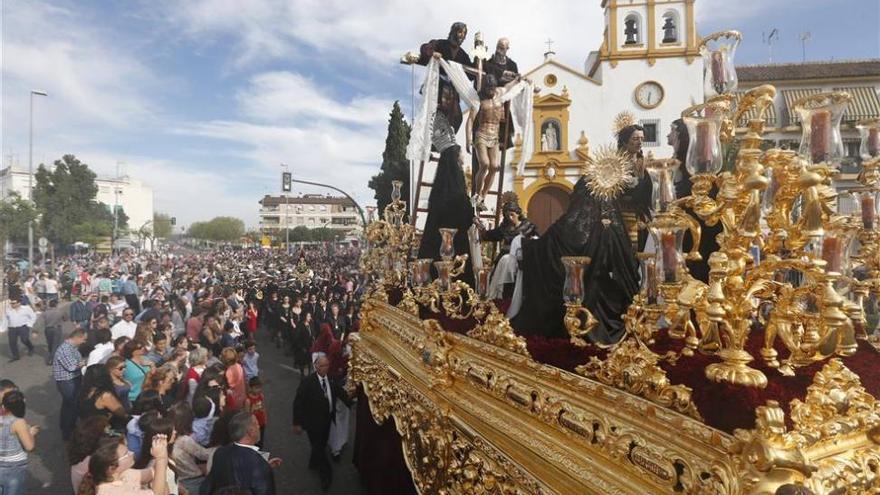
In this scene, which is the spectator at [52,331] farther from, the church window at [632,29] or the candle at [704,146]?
the church window at [632,29]

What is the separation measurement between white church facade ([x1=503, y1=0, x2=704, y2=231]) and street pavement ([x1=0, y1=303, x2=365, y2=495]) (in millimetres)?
12498

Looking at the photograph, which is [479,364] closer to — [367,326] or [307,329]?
[367,326]

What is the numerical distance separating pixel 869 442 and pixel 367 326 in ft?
19.1

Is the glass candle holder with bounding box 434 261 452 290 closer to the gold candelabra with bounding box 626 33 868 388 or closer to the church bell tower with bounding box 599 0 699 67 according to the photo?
the gold candelabra with bounding box 626 33 868 388

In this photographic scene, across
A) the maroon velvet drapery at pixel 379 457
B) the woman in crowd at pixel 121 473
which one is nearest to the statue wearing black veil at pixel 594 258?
the maroon velvet drapery at pixel 379 457

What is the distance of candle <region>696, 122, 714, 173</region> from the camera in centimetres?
214

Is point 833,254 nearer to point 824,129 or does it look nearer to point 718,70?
point 824,129

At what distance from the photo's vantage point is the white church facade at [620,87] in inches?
808

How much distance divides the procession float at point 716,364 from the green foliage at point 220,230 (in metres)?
97.2

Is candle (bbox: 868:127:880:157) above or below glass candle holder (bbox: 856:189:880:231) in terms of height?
above

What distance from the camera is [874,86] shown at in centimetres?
2214

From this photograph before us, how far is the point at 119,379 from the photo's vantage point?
627 cm

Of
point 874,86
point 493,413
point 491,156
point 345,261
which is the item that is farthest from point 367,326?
point 874,86

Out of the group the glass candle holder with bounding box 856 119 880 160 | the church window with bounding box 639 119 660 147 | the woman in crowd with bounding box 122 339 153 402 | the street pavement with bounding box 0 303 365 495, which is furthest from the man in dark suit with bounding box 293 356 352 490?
the church window with bounding box 639 119 660 147
